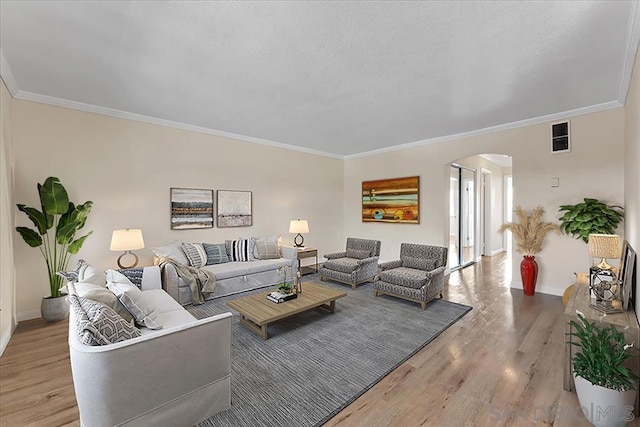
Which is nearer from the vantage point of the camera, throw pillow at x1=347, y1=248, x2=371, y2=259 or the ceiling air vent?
the ceiling air vent

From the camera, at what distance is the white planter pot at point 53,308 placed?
3518 mm

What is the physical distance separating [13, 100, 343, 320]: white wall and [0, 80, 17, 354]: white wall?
0.80ft

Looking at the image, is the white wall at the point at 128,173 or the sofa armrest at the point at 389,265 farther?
the sofa armrest at the point at 389,265

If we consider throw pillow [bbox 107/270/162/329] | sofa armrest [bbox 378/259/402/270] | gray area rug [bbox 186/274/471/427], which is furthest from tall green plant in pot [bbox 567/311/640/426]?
throw pillow [bbox 107/270/162/329]

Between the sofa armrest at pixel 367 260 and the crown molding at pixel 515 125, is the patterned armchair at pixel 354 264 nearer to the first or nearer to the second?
the sofa armrest at pixel 367 260

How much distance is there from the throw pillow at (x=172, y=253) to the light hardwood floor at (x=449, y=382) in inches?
54.3

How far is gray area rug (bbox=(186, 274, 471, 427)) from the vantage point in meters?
2.03

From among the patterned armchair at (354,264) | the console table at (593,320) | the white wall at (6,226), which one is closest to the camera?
the console table at (593,320)

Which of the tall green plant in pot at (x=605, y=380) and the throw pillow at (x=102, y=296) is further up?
the throw pillow at (x=102, y=296)

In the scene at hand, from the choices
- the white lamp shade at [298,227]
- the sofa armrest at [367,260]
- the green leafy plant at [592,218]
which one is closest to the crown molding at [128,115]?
the white lamp shade at [298,227]

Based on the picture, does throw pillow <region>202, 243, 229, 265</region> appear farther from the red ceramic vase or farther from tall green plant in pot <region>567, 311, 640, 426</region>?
the red ceramic vase

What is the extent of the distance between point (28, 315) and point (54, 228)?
117 cm

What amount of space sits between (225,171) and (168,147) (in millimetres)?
1080

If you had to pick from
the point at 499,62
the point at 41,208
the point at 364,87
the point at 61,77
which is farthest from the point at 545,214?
the point at 41,208
